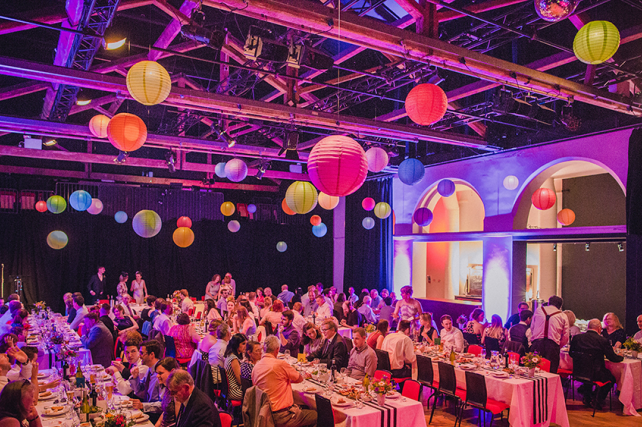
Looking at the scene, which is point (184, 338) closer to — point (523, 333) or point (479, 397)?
point (479, 397)

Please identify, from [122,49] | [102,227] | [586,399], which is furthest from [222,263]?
[586,399]

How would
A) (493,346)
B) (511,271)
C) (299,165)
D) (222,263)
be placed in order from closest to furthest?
(493,346)
(511,271)
(299,165)
(222,263)

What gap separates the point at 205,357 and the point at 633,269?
7.56 m

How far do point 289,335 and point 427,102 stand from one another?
415cm

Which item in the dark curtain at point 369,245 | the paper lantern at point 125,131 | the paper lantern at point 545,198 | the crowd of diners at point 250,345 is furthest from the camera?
the dark curtain at point 369,245

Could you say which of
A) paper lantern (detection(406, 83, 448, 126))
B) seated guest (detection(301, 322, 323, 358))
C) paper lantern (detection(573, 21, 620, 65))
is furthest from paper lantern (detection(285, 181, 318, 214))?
paper lantern (detection(573, 21, 620, 65))

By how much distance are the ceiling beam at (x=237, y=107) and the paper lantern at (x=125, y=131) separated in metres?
1.45

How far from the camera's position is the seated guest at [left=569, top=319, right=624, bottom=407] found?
6.79m

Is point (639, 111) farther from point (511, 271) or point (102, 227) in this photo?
point (102, 227)

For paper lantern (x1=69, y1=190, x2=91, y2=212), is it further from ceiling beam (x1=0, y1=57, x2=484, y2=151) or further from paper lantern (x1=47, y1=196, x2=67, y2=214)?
ceiling beam (x1=0, y1=57, x2=484, y2=151)

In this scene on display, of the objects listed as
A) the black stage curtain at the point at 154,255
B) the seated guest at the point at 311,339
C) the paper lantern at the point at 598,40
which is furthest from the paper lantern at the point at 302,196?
the black stage curtain at the point at 154,255

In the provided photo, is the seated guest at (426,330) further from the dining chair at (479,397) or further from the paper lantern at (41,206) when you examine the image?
the paper lantern at (41,206)

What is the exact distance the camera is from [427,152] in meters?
13.2

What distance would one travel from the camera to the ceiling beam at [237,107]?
6.32m
